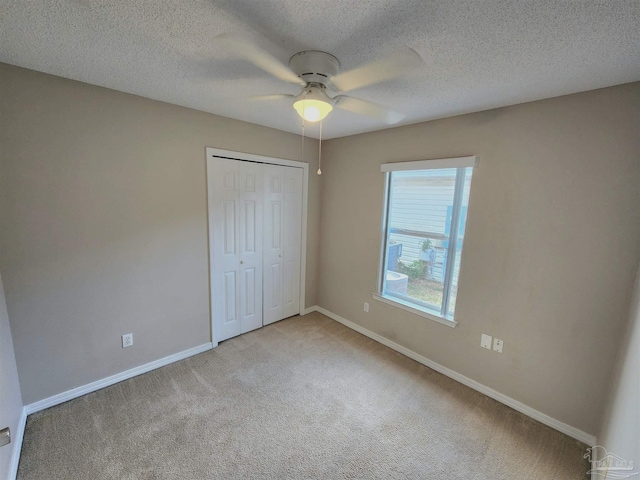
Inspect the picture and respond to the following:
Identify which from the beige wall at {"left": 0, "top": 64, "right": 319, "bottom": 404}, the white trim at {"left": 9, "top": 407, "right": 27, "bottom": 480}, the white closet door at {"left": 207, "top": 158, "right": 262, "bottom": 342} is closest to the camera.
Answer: the white trim at {"left": 9, "top": 407, "right": 27, "bottom": 480}

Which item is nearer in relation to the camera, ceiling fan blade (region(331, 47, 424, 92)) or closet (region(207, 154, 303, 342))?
ceiling fan blade (region(331, 47, 424, 92))

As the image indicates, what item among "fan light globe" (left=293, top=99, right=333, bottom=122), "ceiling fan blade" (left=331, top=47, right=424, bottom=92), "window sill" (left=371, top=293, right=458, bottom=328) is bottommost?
"window sill" (left=371, top=293, right=458, bottom=328)

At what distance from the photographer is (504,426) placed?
1.95 metres

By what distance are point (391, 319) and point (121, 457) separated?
2.44 m

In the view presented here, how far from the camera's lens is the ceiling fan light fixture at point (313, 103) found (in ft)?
4.59

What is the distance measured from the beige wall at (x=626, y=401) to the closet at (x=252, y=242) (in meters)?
2.90

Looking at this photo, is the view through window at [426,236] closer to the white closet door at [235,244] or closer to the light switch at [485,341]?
the light switch at [485,341]

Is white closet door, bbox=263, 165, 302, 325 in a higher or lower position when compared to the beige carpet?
higher

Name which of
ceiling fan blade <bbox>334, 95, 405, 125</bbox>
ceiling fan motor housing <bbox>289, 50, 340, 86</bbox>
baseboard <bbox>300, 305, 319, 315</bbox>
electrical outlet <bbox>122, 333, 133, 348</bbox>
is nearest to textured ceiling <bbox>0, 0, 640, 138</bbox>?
ceiling fan motor housing <bbox>289, 50, 340, 86</bbox>

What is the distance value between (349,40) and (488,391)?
9.13 ft

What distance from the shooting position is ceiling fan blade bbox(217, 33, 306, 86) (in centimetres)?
109

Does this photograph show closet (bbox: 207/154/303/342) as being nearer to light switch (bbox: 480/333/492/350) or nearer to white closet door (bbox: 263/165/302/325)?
white closet door (bbox: 263/165/302/325)

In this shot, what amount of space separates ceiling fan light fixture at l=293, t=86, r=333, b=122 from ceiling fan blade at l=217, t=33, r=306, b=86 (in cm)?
13

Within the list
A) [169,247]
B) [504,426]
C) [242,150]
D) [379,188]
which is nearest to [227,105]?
[242,150]
